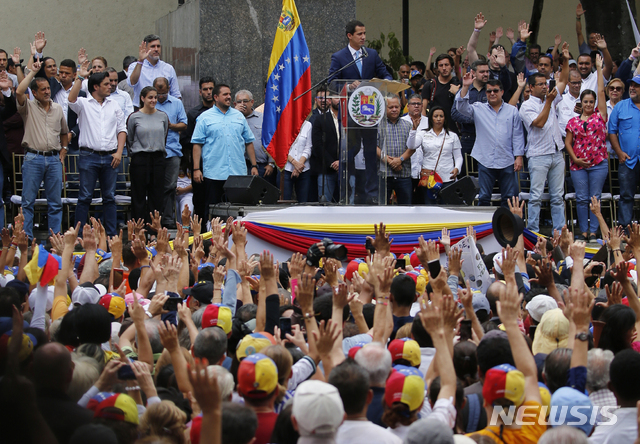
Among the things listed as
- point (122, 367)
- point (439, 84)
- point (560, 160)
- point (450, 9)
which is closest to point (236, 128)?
point (439, 84)

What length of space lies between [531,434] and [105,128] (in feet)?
25.0

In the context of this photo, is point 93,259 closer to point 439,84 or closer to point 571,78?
point 439,84

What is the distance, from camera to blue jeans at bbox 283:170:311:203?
10.5 metres

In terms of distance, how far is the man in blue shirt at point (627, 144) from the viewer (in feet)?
33.1

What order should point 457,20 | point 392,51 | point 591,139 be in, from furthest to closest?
point 457,20 < point 392,51 < point 591,139

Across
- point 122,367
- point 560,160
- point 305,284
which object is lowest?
point 122,367

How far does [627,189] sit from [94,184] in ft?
22.1

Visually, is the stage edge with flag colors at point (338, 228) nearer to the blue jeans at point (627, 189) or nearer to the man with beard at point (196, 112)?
the blue jeans at point (627, 189)

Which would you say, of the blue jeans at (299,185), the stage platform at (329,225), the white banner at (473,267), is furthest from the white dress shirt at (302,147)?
the white banner at (473,267)

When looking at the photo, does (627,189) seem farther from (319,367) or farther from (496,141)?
(319,367)

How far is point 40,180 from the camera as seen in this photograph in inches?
358

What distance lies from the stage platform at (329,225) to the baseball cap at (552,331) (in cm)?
473

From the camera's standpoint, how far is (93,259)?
586 centimetres

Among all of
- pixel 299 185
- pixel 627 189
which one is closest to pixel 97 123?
pixel 299 185
